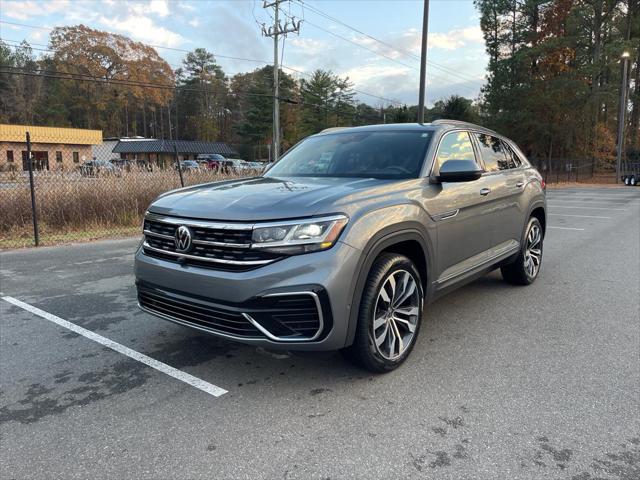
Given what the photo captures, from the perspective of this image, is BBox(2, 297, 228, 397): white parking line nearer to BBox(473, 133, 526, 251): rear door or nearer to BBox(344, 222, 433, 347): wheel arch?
BBox(344, 222, 433, 347): wheel arch

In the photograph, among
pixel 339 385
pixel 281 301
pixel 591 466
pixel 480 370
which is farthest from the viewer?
pixel 480 370

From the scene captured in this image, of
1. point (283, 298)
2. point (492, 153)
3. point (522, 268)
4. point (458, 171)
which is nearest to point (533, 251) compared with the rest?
point (522, 268)

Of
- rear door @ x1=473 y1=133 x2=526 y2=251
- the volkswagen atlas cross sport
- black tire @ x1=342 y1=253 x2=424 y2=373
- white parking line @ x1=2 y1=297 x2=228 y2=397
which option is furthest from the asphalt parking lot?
rear door @ x1=473 y1=133 x2=526 y2=251

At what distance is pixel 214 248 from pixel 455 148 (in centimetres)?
247

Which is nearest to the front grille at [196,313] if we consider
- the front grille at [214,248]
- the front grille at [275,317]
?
the front grille at [275,317]

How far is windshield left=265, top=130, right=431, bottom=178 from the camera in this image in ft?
13.0

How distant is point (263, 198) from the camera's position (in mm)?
3168

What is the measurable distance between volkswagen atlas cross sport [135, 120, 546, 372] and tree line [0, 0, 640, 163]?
81.2 feet

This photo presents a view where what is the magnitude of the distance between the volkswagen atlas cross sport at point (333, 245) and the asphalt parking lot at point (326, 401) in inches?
16.5

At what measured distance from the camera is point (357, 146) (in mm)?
4387

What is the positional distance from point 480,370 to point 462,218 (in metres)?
1.29

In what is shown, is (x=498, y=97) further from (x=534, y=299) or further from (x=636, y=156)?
(x=534, y=299)

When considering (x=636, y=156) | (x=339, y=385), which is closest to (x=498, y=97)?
(x=636, y=156)

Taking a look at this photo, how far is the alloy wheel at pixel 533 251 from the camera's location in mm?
5715
